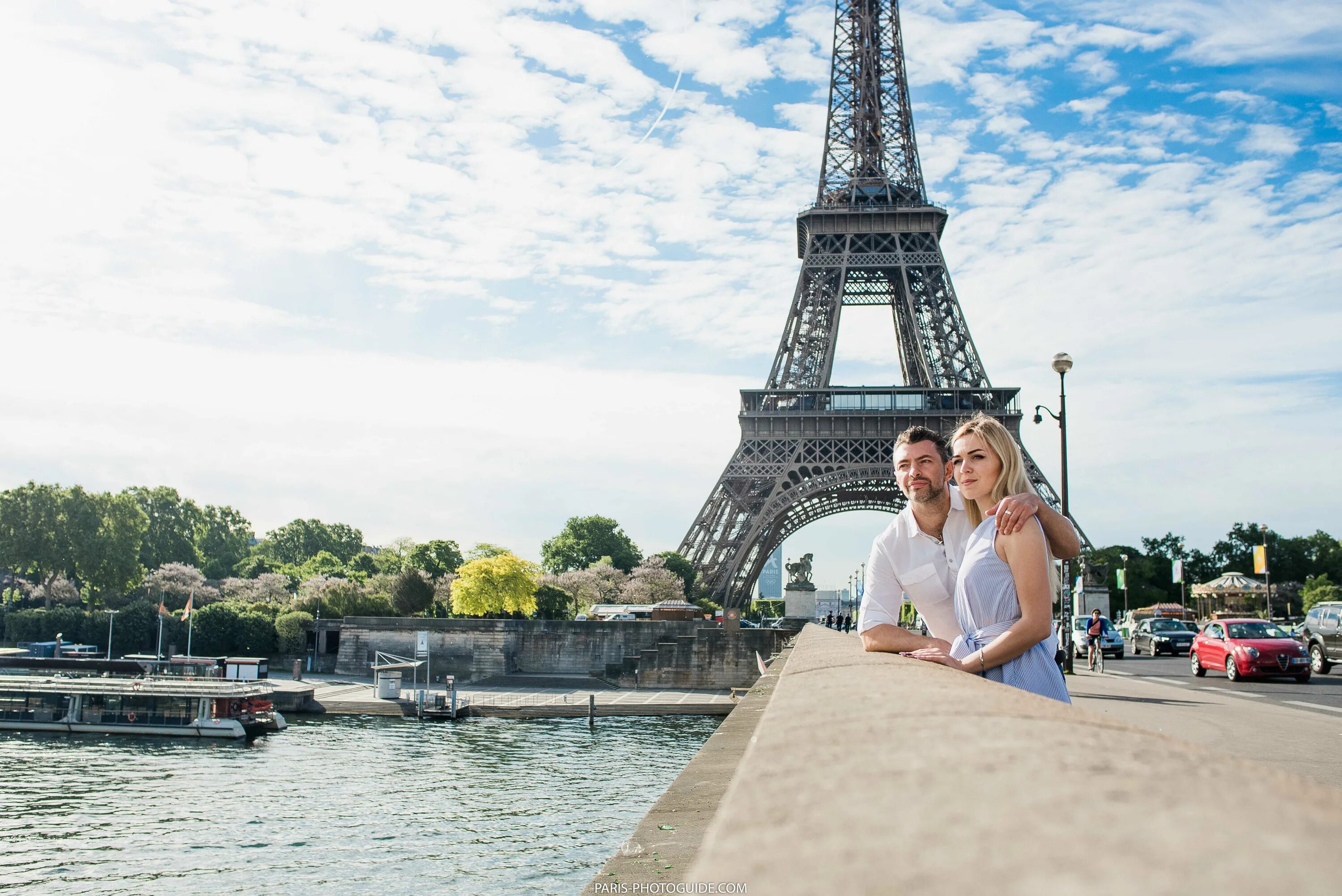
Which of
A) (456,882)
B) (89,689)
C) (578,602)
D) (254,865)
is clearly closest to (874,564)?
(456,882)

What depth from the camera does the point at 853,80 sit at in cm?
5797

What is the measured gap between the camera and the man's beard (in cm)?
475

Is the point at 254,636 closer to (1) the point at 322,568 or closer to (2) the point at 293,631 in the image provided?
(2) the point at 293,631

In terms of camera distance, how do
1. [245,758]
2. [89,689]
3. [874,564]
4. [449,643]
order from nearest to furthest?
1. [874,564]
2. [245,758]
3. [89,689]
4. [449,643]

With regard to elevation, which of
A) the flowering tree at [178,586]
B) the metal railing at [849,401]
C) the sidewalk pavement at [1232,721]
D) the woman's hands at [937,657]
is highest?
the metal railing at [849,401]

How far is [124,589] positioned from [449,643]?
3651 cm

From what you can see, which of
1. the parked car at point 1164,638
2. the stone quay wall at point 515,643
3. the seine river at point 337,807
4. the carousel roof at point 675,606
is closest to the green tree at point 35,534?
the stone quay wall at point 515,643

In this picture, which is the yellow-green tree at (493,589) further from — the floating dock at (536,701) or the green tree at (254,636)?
the green tree at (254,636)

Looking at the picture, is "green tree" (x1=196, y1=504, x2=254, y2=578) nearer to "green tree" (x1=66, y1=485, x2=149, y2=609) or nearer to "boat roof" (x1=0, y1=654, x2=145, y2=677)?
"green tree" (x1=66, y1=485, x2=149, y2=609)

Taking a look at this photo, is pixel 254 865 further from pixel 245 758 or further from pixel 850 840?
pixel 850 840

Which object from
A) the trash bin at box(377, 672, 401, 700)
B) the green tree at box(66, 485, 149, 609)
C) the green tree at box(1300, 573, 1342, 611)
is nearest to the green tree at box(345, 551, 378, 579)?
the green tree at box(66, 485, 149, 609)

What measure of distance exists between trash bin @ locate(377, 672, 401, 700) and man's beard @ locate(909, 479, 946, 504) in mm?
37129

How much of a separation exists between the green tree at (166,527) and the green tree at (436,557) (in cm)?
2326

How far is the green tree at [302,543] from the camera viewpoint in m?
109
